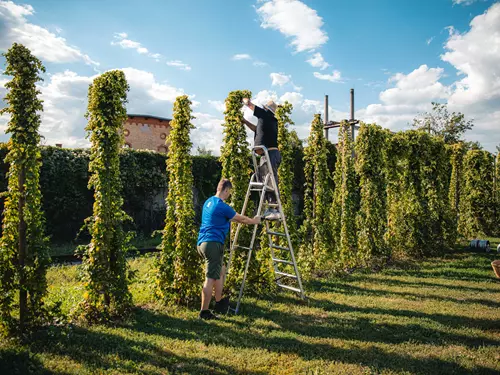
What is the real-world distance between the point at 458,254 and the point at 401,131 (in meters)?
4.24

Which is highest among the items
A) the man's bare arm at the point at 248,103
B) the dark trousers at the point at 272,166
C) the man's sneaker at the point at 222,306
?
the man's bare arm at the point at 248,103

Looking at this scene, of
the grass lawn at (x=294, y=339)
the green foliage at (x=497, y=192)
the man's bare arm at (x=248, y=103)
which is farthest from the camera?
the green foliage at (x=497, y=192)

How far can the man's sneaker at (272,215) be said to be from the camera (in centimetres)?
595

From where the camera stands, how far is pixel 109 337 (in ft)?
15.2

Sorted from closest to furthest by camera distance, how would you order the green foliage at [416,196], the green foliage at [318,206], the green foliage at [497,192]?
the green foliage at [318,206] → the green foliage at [416,196] → the green foliage at [497,192]

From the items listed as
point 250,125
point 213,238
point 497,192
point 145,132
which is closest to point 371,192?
point 250,125

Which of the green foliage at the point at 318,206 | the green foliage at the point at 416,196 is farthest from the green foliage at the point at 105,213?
the green foliage at the point at 416,196

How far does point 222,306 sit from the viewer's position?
574 cm

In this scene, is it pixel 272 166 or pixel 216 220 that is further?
pixel 272 166

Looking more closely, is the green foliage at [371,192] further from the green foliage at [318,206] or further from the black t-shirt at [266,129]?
the black t-shirt at [266,129]

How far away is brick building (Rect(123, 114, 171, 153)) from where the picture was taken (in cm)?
2200

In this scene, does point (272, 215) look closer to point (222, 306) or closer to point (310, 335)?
point (222, 306)

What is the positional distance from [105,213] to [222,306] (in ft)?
7.55

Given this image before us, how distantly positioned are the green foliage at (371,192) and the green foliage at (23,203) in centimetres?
777
